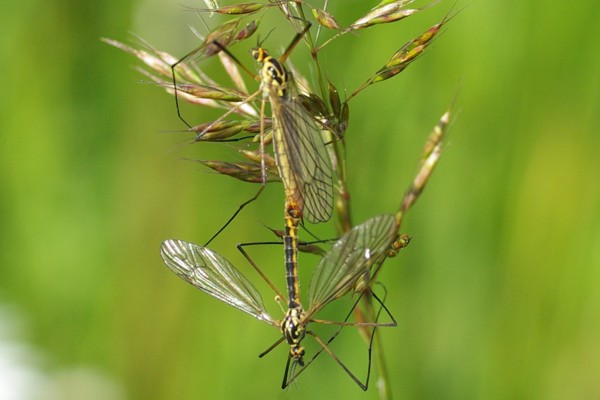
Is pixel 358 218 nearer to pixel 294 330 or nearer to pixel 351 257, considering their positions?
pixel 294 330

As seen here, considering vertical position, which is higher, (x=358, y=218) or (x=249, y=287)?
(x=358, y=218)

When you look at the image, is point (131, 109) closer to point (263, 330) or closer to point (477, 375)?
point (263, 330)

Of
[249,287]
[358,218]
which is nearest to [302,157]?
[249,287]

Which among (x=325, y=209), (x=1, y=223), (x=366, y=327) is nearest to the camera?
(x=325, y=209)

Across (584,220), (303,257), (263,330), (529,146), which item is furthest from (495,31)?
(263,330)

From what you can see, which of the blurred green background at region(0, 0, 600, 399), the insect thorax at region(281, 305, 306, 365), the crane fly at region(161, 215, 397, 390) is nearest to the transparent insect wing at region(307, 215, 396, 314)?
the crane fly at region(161, 215, 397, 390)

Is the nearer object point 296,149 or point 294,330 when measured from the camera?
point 296,149

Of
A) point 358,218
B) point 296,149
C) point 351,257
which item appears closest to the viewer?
point 351,257
